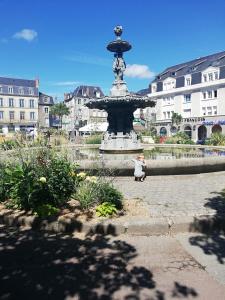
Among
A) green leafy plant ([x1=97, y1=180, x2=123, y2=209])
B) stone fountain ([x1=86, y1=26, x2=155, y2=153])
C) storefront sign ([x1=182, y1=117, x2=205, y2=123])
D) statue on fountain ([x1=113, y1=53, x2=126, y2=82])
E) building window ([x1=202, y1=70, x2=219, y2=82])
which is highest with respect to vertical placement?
building window ([x1=202, y1=70, x2=219, y2=82])

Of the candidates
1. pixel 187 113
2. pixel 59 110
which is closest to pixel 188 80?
pixel 187 113

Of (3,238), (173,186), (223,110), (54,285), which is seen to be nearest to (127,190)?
(173,186)

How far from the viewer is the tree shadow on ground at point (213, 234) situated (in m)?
5.41

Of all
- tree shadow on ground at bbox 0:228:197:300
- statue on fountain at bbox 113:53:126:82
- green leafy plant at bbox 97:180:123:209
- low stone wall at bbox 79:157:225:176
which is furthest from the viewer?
statue on fountain at bbox 113:53:126:82

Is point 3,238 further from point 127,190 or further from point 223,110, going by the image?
point 223,110

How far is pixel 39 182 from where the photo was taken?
686 centimetres

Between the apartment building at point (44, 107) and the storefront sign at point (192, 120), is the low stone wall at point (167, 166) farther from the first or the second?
the apartment building at point (44, 107)

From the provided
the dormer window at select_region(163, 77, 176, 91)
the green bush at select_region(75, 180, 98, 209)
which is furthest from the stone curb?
the dormer window at select_region(163, 77, 176, 91)

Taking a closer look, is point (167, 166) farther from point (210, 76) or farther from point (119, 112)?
point (210, 76)

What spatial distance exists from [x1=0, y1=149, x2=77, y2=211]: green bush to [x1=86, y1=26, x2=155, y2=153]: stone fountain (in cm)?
995

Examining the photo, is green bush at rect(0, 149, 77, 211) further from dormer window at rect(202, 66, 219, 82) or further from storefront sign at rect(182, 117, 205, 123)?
dormer window at rect(202, 66, 219, 82)

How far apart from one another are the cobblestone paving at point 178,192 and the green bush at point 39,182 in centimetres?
208

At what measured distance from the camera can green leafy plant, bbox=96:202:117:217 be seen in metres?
6.57

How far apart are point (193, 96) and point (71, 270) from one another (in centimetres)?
5392
